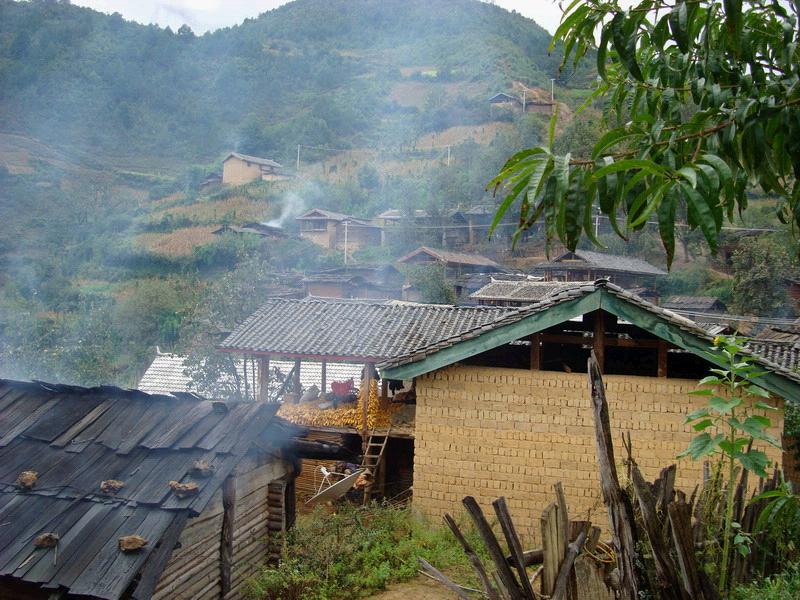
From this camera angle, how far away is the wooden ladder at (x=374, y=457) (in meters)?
14.6

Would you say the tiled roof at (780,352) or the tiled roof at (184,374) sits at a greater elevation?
the tiled roof at (780,352)

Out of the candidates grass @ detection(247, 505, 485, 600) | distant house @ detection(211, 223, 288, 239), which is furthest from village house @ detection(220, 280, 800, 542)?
distant house @ detection(211, 223, 288, 239)

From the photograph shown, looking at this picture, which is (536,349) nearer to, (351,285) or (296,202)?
(351,285)

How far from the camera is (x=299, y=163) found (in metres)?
86.8

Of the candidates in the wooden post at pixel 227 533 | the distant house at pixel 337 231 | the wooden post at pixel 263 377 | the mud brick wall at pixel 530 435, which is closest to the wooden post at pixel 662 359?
the mud brick wall at pixel 530 435

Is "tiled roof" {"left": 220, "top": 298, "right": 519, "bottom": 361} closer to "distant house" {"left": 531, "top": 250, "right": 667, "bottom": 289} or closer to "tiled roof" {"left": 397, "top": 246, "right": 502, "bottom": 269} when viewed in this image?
"distant house" {"left": 531, "top": 250, "right": 667, "bottom": 289}

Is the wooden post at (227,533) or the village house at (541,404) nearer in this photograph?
the wooden post at (227,533)

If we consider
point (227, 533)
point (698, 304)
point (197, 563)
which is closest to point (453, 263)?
point (698, 304)

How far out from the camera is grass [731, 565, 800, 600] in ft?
14.5

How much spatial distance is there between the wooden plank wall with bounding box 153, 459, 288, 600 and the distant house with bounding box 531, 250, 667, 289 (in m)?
32.4

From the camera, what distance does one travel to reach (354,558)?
8.68 m

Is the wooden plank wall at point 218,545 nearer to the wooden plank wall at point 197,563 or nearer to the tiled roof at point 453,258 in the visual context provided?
the wooden plank wall at point 197,563

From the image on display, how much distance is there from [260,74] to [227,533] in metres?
120

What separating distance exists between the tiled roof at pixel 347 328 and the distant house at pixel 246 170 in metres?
60.8
